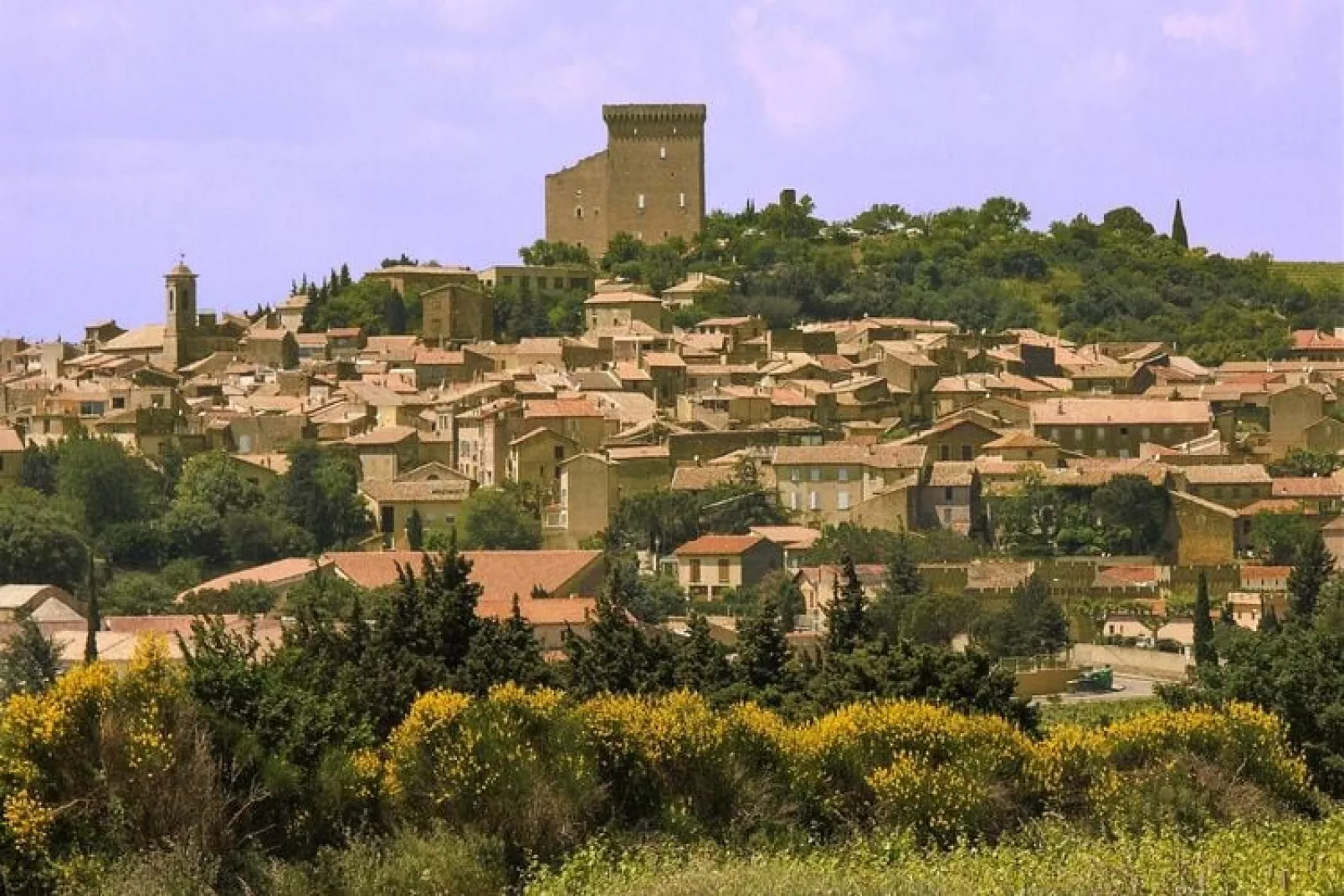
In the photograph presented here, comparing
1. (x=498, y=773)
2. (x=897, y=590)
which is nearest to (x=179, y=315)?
A: (x=897, y=590)

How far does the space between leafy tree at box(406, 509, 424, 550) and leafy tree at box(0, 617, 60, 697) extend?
13384mm

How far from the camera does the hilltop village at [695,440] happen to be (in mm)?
55688

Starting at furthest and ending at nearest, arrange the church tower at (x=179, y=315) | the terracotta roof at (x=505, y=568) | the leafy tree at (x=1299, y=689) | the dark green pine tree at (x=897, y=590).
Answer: the church tower at (x=179, y=315) < the terracotta roof at (x=505, y=568) < the dark green pine tree at (x=897, y=590) < the leafy tree at (x=1299, y=689)

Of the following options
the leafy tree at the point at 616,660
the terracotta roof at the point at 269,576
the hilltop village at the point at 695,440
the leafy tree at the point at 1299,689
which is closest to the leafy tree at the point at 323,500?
the hilltop village at the point at 695,440

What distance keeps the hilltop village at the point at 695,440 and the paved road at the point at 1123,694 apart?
8.23 ft

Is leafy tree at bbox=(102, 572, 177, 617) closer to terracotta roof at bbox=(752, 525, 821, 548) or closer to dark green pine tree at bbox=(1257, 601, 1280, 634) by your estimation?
terracotta roof at bbox=(752, 525, 821, 548)

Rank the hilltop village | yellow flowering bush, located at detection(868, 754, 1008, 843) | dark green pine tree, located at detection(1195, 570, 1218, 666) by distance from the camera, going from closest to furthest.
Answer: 1. yellow flowering bush, located at detection(868, 754, 1008, 843)
2. dark green pine tree, located at detection(1195, 570, 1218, 666)
3. the hilltop village

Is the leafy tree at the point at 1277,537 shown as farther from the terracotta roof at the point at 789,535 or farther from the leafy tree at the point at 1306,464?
the terracotta roof at the point at 789,535

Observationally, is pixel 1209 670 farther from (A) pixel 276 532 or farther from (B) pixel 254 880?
(A) pixel 276 532

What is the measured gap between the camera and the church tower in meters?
77.9

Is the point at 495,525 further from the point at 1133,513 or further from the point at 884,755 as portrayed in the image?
the point at 884,755

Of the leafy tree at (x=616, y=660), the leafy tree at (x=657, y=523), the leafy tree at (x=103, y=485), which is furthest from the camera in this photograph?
the leafy tree at (x=103, y=485)

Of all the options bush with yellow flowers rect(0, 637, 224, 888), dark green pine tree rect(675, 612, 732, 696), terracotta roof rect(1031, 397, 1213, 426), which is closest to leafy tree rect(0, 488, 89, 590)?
terracotta roof rect(1031, 397, 1213, 426)

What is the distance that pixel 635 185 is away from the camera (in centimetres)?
9388
